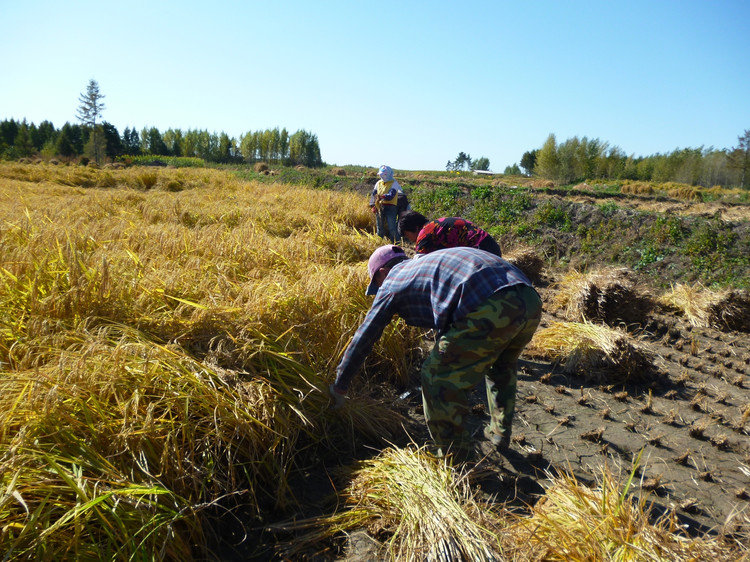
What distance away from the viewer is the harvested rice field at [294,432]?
1.61 metres

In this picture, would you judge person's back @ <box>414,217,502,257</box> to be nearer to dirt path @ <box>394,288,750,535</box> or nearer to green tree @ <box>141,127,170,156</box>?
dirt path @ <box>394,288,750,535</box>

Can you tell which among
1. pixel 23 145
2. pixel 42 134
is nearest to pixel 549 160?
pixel 23 145

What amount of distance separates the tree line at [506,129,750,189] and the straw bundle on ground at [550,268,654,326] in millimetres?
35902

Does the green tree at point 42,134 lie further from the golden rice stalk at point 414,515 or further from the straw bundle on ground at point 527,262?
the golden rice stalk at point 414,515

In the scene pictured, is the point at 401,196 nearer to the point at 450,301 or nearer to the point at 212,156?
the point at 450,301

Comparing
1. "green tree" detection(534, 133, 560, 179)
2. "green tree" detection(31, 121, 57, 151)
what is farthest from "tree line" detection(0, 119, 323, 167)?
"green tree" detection(534, 133, 560, 179)

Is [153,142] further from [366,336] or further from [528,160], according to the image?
[366,336]

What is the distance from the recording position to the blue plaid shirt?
6.77 ft

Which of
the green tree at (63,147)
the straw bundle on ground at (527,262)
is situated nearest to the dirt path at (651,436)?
the straw bundle on ground at (527,262)

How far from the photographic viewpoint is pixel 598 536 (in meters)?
1.56

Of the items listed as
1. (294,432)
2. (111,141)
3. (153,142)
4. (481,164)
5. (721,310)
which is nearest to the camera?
(294,432)

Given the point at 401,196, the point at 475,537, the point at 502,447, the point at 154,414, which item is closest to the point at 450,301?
the point at 475,537

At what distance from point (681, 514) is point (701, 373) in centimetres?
226

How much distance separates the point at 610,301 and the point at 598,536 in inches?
147
